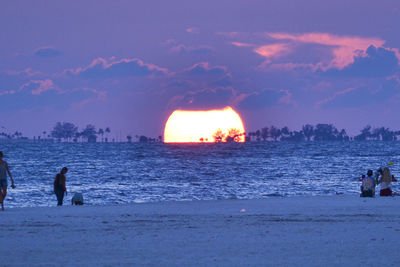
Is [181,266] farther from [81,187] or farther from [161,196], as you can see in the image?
[81,187]

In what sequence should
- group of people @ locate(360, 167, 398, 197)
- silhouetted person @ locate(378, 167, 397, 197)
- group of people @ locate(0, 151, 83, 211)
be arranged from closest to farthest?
group of people @ locate(0, 151, 83, 211) → group of people @ locate(360, 167, 398, 197) → silhouetted person @ locate(378, 167, 397, 197)

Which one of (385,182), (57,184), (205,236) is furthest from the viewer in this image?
(385,182)

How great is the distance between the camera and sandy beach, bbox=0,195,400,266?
35.5 feet

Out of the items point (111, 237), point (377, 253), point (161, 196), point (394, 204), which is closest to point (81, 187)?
point (161, 196)

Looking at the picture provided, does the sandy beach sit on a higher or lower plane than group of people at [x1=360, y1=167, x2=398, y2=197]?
lower

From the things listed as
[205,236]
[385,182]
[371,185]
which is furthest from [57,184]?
[385,182]

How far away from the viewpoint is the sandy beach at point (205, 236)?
10.8 m

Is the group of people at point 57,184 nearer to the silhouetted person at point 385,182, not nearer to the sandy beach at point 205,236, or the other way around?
the sandy beach at point 205,236

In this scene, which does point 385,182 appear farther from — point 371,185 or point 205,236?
point 205,236

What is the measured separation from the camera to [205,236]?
1358cm

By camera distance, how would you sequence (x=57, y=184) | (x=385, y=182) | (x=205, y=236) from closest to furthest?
1. (x=205, y=236)
2. (x=57, y=184)
3. (x=385, y=182)

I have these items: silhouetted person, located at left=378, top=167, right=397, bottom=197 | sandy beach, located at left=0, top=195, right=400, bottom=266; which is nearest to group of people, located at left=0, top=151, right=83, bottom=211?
sandy beach, located at left=0, top=195, right=400, bottom=266

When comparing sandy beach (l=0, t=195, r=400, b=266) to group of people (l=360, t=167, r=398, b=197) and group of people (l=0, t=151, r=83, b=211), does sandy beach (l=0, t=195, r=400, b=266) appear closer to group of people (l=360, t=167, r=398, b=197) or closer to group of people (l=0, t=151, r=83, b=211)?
group of people (l=0, t=151, r=83, b=211)

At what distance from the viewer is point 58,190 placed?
25.5 m
